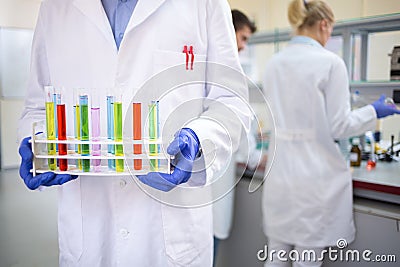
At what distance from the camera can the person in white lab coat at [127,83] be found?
95cm

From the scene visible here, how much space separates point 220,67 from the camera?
3.18 feet

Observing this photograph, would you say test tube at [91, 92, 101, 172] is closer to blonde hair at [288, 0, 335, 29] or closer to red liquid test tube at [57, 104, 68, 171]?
red liquid test tube at [57, 104, 68, 171]

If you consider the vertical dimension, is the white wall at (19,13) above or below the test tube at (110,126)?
above

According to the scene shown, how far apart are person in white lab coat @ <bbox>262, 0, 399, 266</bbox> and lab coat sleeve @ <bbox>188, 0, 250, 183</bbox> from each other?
45cm

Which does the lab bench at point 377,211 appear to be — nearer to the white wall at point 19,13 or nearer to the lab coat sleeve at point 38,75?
the lab coat sleeve at point 38,75

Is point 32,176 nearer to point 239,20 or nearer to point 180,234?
point 180,234

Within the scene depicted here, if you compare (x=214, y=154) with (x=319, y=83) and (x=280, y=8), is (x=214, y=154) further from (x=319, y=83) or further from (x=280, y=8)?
(x=280, y=8)

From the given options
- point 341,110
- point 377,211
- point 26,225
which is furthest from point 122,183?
point 377,211

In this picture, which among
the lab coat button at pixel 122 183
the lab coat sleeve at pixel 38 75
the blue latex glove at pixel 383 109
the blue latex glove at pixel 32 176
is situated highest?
the lab coat sleeve at pixel 38 75

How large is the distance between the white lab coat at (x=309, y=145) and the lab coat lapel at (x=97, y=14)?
0.75 metres

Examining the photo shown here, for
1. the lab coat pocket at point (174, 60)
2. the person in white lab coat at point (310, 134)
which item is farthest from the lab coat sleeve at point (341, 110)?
the lab coat pocket at point (174, 60)

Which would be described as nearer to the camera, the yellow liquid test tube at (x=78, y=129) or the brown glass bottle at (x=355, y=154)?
the yellow liquid test tube at (x=78, y=129)

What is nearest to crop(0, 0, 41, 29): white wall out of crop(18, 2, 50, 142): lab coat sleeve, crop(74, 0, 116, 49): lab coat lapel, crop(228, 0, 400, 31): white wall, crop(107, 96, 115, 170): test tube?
crop(18, 2, 50, 142): lab coat sleeve

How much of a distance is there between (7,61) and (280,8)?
104 cm
